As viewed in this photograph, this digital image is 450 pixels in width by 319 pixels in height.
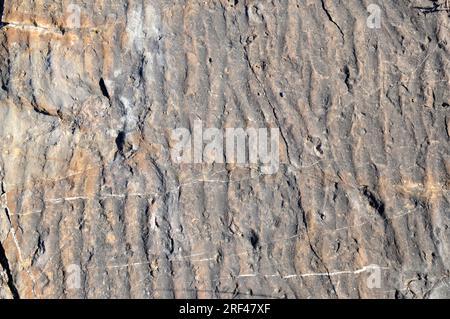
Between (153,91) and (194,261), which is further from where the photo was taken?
(153,91)

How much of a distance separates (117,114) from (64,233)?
0.77m

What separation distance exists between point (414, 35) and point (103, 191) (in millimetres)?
2128

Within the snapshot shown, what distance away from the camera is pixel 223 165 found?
357 centimetres

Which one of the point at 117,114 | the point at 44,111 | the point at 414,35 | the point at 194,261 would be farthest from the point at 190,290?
the point at 414,35

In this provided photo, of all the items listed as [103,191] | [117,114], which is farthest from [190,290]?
[117,114]

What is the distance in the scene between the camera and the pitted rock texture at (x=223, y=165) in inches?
134

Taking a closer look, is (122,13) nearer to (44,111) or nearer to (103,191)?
(44,111)

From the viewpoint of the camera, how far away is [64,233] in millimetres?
3463

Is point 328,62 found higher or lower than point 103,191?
higher

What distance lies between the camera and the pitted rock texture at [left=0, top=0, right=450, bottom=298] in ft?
11.2
